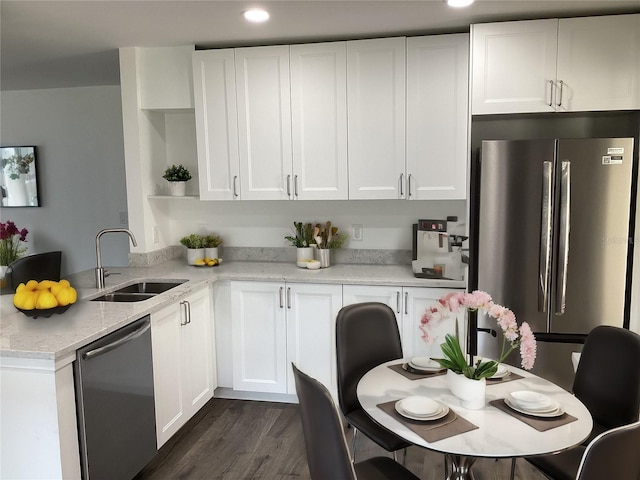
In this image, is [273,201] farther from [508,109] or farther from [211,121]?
[508,109]

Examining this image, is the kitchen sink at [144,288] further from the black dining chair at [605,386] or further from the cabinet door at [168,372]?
the black dining chair at [605,386]

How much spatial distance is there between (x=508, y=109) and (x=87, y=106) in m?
3.61

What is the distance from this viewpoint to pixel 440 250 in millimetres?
3244

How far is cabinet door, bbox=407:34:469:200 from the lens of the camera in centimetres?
311

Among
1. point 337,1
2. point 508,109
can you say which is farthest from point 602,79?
point 337,1

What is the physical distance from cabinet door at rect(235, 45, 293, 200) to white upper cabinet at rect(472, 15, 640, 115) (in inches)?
46.8

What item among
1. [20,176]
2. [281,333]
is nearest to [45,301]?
[281,333]

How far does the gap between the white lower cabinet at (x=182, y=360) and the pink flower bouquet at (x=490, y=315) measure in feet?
4.94

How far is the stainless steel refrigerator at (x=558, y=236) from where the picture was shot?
278cm

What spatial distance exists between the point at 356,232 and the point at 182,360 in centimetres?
149

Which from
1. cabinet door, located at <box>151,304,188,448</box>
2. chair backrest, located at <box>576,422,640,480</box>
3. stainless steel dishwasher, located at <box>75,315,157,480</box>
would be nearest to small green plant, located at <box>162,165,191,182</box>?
cabinet door, located at <box>151,304,188,448</box>

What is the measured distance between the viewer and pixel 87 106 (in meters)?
4.63

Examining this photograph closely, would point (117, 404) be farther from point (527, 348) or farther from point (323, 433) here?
point (527, 348)

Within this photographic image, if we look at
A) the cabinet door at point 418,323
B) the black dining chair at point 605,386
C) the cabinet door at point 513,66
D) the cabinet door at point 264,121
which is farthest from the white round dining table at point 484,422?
the cabinet door at point 264,121
